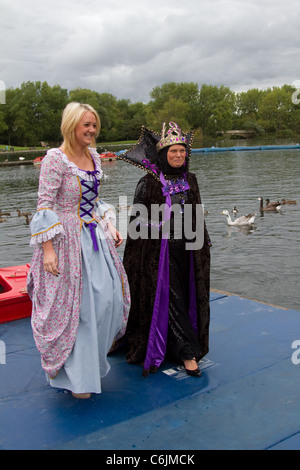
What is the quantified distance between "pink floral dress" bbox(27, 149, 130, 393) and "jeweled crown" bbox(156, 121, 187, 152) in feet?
2.30

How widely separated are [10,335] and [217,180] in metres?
25.8

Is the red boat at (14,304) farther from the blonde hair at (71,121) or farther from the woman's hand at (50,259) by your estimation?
the blonde hair at (71,121)

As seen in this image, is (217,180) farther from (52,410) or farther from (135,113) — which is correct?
(135,113)

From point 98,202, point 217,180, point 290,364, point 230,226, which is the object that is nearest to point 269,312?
point 290,364

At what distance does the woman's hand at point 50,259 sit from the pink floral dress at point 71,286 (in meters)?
0.05

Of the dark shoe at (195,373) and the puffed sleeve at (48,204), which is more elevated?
the puffed sleeve at (48,204)

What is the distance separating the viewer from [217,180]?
2955cm

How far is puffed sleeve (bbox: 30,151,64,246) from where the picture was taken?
10.5 ft

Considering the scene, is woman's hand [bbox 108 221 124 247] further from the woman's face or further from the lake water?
the lake water

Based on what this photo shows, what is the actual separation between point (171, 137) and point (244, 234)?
11089 mm

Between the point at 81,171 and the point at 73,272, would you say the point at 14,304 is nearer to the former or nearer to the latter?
the point at 73,272

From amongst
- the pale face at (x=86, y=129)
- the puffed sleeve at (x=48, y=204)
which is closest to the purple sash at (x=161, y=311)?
the pale face at (x=86, y=129)

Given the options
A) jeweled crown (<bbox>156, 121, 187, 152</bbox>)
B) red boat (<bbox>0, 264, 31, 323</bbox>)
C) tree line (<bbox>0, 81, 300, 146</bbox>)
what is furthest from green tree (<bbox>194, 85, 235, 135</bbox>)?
jeweled crown (<bbox>156, 121, 187, 152</bbox>)

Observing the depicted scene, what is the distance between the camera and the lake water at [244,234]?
9.88 metres
